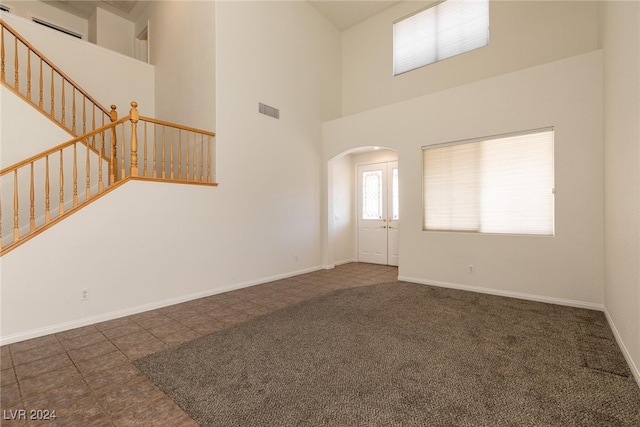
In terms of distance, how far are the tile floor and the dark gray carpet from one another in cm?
16

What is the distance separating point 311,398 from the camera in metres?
1.84

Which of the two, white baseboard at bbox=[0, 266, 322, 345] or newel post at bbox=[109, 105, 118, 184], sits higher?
newel post at bbox=[109, 105, 118, 184]

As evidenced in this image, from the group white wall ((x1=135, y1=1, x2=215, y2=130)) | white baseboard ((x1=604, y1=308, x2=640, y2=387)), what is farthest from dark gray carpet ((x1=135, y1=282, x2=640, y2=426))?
white wall ((x1=135, y1=1, x2=215, y2=130))

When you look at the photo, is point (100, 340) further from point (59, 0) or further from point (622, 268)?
point (59, 0)

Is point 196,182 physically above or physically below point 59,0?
below

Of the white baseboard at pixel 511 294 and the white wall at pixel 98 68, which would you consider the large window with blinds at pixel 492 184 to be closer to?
the white baseboard at pixel 511 294

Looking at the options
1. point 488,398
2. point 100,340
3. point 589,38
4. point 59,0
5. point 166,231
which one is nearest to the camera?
point 488,398

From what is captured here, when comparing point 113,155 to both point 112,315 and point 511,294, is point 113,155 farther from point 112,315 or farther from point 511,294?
point 511,294

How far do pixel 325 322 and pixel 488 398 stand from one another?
1694mm

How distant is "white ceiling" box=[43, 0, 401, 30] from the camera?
6121 millimetres

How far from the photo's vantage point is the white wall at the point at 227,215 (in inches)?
119

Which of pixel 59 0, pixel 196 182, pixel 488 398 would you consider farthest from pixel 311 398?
pixel 59 0

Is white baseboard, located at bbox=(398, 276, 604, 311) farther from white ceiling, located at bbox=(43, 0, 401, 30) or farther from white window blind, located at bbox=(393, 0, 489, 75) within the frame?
white ceiling, located at bbox=(43, 0, 401, 30)

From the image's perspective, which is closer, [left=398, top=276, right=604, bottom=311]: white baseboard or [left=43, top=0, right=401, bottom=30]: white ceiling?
[left=398, top=276, right=604, bottom=311]: white baseboard
